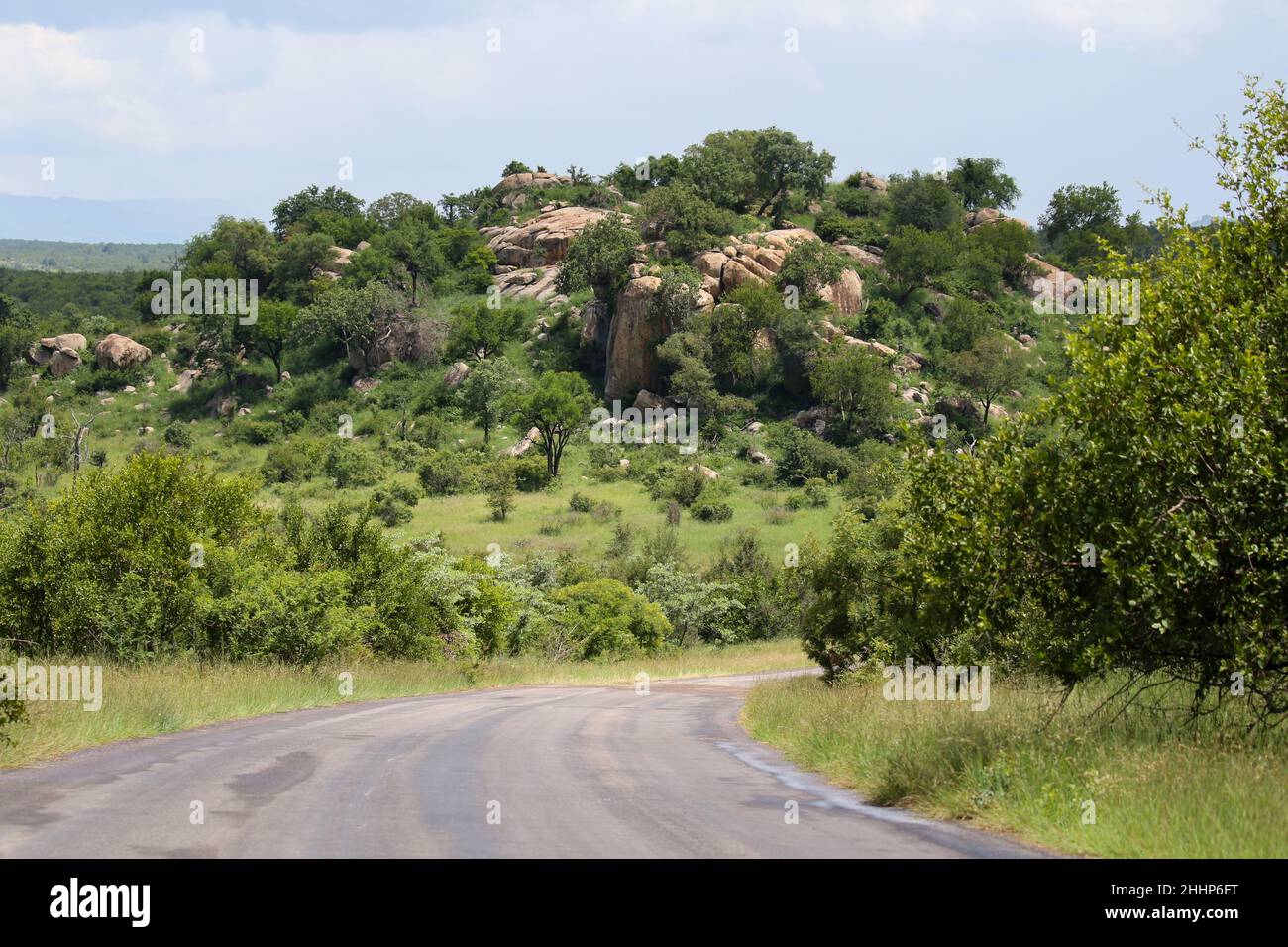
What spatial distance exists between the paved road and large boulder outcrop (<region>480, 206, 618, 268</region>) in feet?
350

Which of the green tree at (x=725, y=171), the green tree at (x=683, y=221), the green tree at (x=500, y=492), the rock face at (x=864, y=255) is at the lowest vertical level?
the green tree at (x=500, y=492)

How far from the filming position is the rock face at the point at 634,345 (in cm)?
9762

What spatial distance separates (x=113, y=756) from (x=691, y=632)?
40.6 metres

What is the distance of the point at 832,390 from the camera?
88.3 metres

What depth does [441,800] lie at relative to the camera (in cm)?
1104

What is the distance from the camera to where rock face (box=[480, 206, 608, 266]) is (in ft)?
405

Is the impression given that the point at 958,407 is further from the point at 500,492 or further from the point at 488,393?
the point at 500,492

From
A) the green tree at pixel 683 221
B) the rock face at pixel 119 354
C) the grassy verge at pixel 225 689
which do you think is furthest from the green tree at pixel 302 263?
the grassy verge at pixel 225 689

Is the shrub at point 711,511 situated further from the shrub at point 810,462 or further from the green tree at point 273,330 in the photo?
the green tree at point 273,330

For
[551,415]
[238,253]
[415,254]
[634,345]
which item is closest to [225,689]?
[551,415]

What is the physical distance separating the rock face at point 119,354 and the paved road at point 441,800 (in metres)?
104

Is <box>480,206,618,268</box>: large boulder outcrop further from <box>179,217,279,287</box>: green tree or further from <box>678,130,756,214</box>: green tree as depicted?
<box>179,217,279,287</box>: green tree

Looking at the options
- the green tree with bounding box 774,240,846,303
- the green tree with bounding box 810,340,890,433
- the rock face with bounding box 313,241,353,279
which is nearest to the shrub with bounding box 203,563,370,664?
the green tree with bounding box 810,340,890,433
